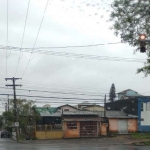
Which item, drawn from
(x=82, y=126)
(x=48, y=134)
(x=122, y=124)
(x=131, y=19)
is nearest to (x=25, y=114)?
(x=48, y=134)

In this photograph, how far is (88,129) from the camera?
55.2 metres

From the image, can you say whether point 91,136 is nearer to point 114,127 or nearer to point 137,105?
point 114,127

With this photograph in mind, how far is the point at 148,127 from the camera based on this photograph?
186 ft

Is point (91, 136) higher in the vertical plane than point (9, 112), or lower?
lower

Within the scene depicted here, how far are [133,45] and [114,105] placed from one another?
56.7 meters

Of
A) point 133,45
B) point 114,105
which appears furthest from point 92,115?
point 133,45

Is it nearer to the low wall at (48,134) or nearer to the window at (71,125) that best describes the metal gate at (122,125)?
the window at (71,125)

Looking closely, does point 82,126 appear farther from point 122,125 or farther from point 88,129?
point 122,125

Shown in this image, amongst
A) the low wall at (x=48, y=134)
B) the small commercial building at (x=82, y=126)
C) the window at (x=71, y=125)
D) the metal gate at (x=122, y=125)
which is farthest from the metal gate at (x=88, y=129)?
the metal gate at (x=122, y=125)

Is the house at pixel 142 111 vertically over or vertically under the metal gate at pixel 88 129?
over

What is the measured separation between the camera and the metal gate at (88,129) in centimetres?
5484

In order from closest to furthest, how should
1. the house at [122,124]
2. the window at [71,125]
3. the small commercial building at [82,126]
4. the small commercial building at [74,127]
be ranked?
the small commercial building at [74,127] < the small commercial building at [82,126] < the window at [71,125] < the house at [122,124]

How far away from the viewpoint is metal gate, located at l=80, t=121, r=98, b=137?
54844mm

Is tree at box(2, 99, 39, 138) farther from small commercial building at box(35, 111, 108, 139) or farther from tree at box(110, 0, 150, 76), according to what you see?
tree at box(110, 0, 150, 76)
